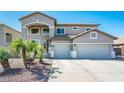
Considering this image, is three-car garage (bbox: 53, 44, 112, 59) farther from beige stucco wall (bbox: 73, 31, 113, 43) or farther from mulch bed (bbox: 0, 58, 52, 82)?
mulch bed (bbox: 0, 58, 52, 82)

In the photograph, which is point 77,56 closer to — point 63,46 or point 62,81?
point 63,46

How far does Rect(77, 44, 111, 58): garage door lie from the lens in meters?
18.1

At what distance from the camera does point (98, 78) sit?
32.6 feet

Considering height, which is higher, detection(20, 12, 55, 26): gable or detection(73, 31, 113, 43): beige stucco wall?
detection(20, 12, 55, 26): gable

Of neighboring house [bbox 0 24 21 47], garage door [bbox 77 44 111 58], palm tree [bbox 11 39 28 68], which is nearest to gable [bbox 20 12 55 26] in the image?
garage door [bbox 77 44 111 58]

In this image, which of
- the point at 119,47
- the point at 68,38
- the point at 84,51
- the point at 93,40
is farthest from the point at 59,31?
the point at 119,47

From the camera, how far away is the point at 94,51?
18.2m

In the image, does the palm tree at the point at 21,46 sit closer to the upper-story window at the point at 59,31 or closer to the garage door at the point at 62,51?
the garage door at the point at 62,51

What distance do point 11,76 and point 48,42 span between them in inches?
365

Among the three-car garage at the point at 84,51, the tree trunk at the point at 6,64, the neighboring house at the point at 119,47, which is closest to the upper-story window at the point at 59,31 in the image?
the three-car garage at the point at 84,51

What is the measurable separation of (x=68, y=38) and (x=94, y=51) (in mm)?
4275

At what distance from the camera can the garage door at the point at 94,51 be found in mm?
18094
